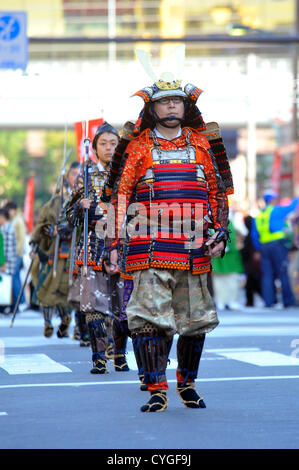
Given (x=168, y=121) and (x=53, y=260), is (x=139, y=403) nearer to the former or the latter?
(x=168, y=121)

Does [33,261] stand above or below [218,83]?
below

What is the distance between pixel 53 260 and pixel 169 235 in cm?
635

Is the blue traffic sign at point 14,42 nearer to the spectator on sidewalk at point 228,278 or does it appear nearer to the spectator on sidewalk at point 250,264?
the spectator on sidewalk at point 250,264

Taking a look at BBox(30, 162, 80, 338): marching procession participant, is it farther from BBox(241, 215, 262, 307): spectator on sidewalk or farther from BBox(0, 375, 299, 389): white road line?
BBox(241, 215, 262, 307): spectator on sidewalk

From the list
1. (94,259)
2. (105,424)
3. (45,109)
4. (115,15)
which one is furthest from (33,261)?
(115,15)

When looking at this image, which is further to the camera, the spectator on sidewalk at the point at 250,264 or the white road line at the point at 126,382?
the spectator on sidewalk at the point at 250,264

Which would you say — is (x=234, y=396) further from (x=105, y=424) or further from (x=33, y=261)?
(x=33, y=261)

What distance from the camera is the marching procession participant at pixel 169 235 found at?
686 cm

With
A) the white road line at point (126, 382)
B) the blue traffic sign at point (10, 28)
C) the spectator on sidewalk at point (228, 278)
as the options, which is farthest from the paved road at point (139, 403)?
the blue traffic sign at point (10, 28)

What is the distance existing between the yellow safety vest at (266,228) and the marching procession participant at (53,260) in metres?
6.57

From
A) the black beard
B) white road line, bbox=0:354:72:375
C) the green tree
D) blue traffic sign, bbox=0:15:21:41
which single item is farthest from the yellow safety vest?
the green tree

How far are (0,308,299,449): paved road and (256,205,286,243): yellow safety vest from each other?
713 cm

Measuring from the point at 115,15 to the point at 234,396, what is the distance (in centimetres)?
6975

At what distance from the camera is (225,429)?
20.1ft
